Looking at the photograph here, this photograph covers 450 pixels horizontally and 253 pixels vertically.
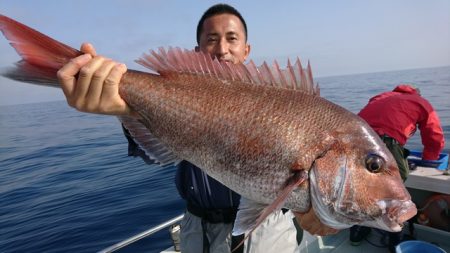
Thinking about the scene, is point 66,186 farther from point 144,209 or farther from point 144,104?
point 144,104

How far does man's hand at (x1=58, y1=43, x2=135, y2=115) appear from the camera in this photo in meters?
1.94

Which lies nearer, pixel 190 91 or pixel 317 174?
pixel 317 174

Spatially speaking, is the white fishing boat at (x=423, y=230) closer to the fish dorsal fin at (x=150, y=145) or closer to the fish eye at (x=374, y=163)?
the fish dorsal fin at (x=150, y=145)

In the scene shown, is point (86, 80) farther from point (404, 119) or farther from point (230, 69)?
point (404, 119)

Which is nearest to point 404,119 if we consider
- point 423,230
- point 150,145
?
point 423,230

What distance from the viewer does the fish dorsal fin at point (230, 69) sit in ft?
6.66

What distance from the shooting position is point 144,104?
83.0 inches

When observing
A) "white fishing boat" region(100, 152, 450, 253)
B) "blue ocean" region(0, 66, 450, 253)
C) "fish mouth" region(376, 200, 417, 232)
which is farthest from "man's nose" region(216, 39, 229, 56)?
"blue ocean" region(0, 66, 450, 253)

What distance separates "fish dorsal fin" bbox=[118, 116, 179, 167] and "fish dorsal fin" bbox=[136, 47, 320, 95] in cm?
40

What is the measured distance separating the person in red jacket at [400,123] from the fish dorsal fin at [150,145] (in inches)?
166

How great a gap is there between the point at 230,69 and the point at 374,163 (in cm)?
105

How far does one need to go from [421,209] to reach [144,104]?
5.46 metres

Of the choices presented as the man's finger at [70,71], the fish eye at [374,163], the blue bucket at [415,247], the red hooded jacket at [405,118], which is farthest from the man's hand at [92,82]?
Result: the red hooded jacket at [405,118]

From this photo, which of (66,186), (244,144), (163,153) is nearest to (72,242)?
(66,186)
